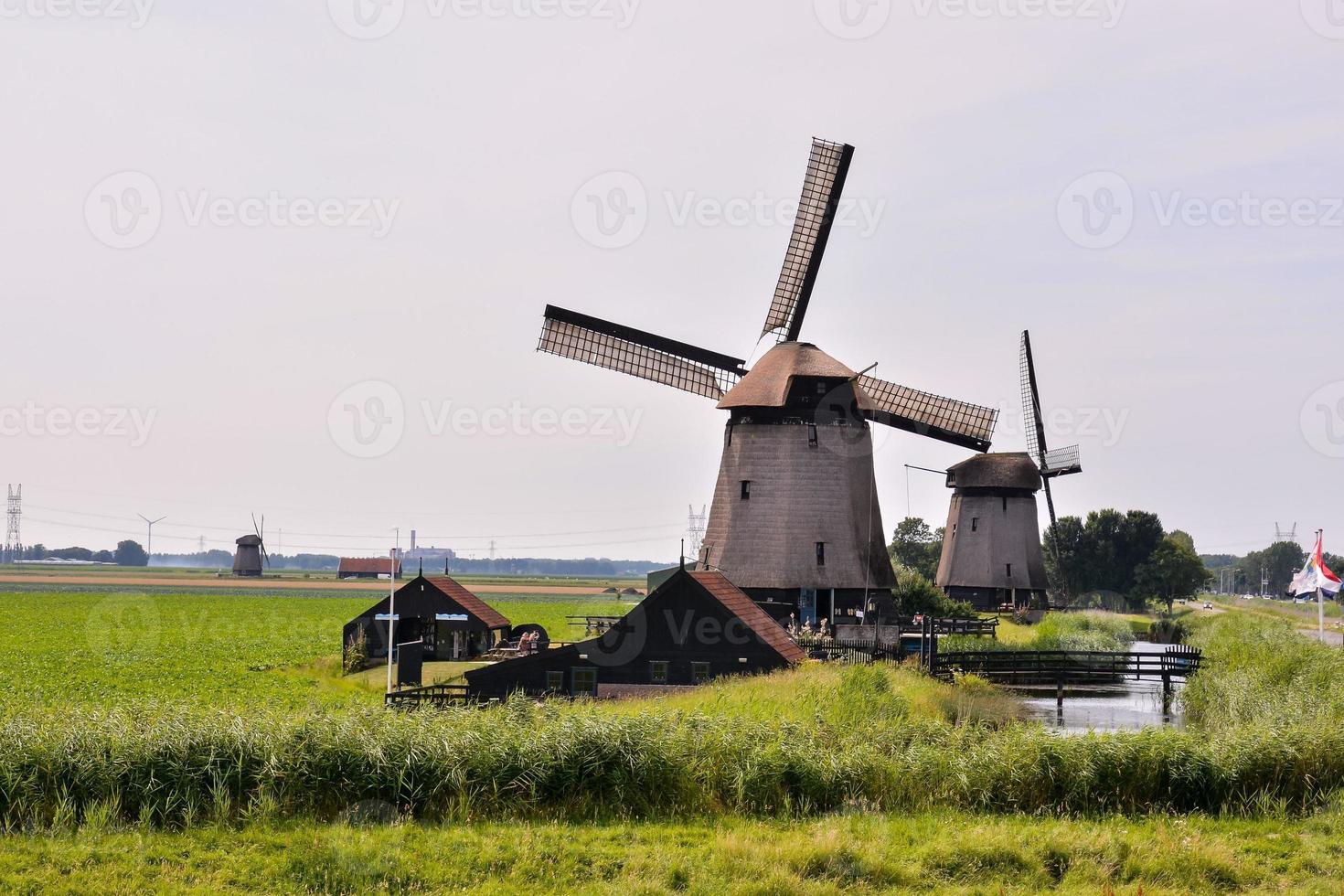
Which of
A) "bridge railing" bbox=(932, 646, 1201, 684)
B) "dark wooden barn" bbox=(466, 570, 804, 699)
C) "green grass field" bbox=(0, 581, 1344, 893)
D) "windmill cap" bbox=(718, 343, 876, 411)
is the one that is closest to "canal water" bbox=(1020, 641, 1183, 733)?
"bridge railing" bbox=(932, 646, 1201, 684)

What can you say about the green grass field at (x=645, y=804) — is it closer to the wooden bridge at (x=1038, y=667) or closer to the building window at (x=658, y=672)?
the building window at (x=658, y=672)

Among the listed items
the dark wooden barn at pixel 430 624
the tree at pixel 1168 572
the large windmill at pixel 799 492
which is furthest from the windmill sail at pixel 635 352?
the tree at pixel 1168 572

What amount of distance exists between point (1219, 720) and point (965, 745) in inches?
293

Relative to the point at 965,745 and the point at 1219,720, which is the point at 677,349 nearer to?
the point at 1219,720

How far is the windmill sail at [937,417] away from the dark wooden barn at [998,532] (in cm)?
1726

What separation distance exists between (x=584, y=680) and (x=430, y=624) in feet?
37.4

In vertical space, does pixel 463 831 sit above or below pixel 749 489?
below

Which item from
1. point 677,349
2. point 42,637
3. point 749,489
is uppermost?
point 677,349

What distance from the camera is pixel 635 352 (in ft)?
126

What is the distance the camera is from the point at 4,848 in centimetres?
1269

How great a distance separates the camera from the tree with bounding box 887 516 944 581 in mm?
93312

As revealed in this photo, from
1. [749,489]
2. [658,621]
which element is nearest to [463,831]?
[658,621]

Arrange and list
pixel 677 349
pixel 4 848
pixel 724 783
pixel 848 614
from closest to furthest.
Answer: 1. pixel 4 848
2. pixel 724 783
3. pixel 848 614
4. pixel 677 349

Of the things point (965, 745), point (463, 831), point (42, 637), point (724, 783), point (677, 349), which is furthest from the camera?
point (42, 637)
